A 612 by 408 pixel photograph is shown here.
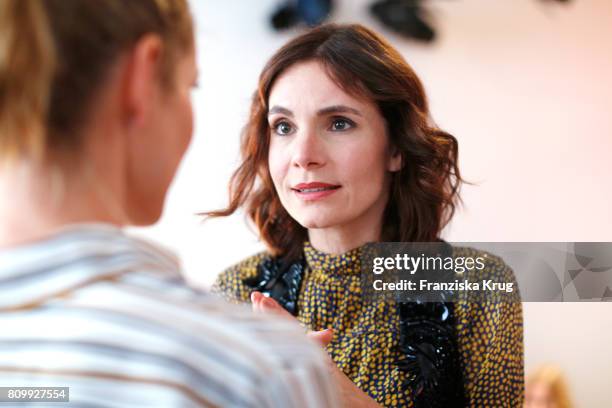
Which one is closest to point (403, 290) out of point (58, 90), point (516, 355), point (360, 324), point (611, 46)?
point (360, 324)

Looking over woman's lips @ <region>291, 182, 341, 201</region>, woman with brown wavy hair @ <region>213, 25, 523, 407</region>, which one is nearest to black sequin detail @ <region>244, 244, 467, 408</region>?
woman with brown wavy hair @ <region>213, 25, 523, 407</region>

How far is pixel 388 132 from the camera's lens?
129 cm

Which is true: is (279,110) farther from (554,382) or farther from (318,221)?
(554,382)

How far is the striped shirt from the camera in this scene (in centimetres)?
43

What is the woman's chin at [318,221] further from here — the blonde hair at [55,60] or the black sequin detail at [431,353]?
the blonde hair at [55,60]

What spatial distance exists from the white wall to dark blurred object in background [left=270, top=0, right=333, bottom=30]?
0.14 feet

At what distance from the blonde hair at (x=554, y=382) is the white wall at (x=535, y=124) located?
0.11 meters

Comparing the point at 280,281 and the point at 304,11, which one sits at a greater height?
the point at 304,11

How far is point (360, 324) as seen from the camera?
4.15 ft

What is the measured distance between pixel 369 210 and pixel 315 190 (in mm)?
138

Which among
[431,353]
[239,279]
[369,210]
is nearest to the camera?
[431,353]

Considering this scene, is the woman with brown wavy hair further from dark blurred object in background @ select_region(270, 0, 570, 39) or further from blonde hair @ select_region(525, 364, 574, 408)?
dark blurred object in background @ select_region(270, 0, 570, 39)

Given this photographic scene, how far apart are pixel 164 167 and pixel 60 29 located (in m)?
0.14

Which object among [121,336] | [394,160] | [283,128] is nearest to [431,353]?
[394,160]
